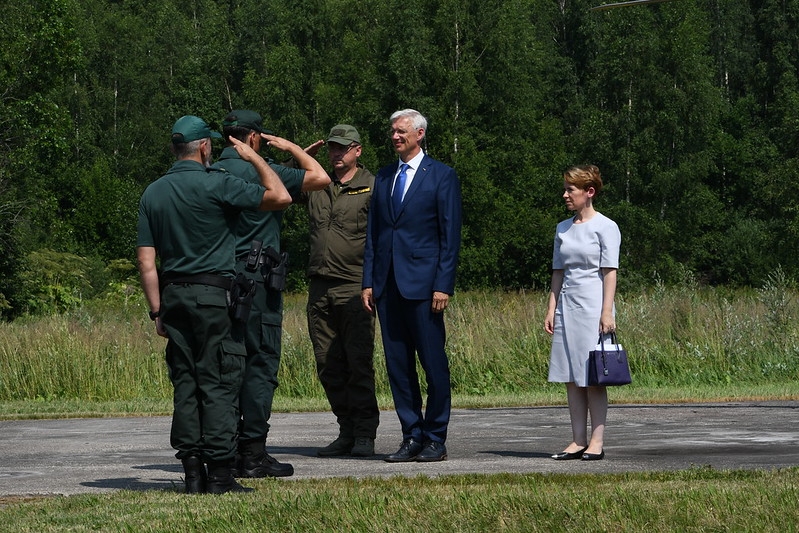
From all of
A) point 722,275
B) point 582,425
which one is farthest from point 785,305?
point 722,275

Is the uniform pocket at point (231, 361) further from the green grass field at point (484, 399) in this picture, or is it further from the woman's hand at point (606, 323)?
the woman's hand at point (606, 323)

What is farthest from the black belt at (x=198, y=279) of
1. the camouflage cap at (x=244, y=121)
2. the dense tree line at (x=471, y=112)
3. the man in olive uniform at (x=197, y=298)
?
the dense tree line at (x=471, y=112)

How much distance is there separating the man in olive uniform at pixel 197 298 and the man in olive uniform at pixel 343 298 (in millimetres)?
1960

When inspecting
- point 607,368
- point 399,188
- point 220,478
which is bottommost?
point 220,478

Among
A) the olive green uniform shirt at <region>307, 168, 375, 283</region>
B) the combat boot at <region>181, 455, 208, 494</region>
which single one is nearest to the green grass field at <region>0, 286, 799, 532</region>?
the combat boot at <region>181, 455, 208, 494</region>

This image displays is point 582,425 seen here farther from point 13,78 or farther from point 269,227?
point 13,78

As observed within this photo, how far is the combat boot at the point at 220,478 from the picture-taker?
706 cm

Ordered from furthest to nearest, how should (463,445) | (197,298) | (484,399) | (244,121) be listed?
(484,399)
(463,445)
(244,121)
(197,298)

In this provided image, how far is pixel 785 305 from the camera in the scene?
17.4 metres

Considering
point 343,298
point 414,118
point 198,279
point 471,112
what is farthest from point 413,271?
point 471,112

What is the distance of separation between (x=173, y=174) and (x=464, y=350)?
9631 millimetres

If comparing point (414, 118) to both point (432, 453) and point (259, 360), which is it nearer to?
point (259, 360)

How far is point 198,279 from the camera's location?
709 cm

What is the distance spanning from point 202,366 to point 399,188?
6.90 ft
